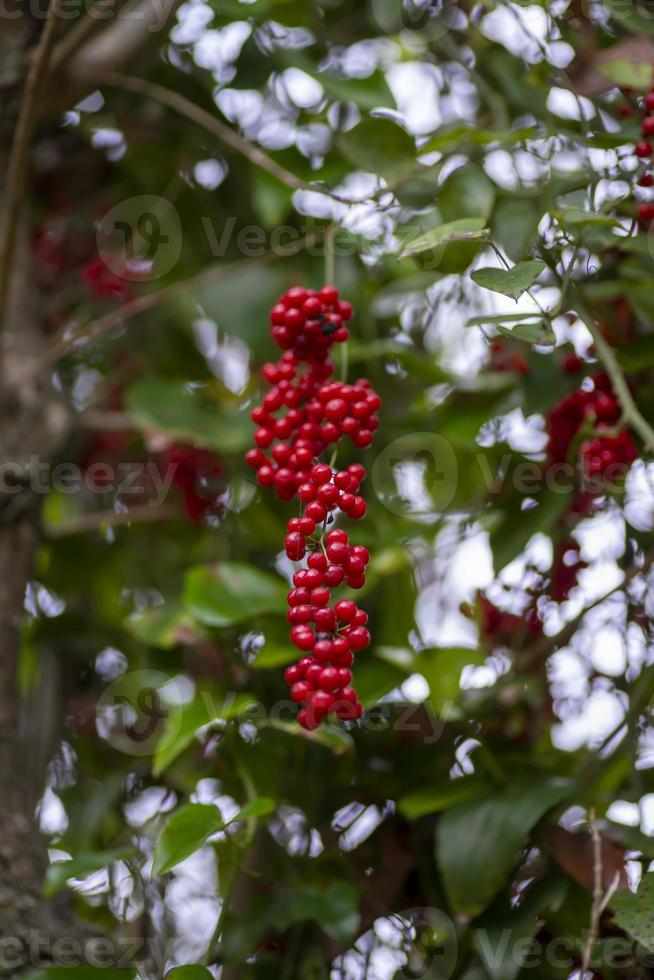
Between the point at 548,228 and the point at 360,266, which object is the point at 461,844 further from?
the point at 360,266

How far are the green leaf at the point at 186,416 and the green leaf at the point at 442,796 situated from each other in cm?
40

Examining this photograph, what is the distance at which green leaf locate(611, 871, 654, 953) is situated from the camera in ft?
2.41

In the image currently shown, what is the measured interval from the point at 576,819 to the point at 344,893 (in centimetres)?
22

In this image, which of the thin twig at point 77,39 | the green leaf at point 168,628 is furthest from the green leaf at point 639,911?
the thin twig at point 77,39

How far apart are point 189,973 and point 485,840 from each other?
0.26 metres

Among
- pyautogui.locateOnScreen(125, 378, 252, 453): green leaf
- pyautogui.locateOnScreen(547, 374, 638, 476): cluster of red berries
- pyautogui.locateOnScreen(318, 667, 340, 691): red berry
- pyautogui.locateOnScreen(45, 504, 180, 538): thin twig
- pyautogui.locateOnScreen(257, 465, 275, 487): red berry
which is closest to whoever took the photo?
pyautogui.locateOnScreen(318, 667, 340, 691): red berry

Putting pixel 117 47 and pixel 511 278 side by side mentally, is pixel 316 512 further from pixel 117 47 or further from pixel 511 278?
pixel 117 47

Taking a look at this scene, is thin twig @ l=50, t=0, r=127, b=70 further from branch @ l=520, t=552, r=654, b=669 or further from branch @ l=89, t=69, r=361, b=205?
branch @ l=520, t=552, r=654, b=669

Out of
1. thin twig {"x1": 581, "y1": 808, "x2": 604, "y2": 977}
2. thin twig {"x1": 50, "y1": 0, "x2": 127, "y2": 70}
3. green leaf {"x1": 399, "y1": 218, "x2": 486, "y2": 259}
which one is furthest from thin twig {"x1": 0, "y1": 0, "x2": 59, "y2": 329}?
thin twig {"x1": 581, "y1": 808, "x2": 604, "y2": 977}

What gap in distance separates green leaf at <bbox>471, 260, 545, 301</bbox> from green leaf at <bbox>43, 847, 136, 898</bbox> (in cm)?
55

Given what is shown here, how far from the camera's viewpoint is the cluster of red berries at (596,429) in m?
0.83

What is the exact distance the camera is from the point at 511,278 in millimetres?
660

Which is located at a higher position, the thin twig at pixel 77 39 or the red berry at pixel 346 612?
the thin twig at pixel 77 39

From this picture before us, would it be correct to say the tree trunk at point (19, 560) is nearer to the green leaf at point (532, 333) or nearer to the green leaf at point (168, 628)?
the green leaf at point (168, 628)
